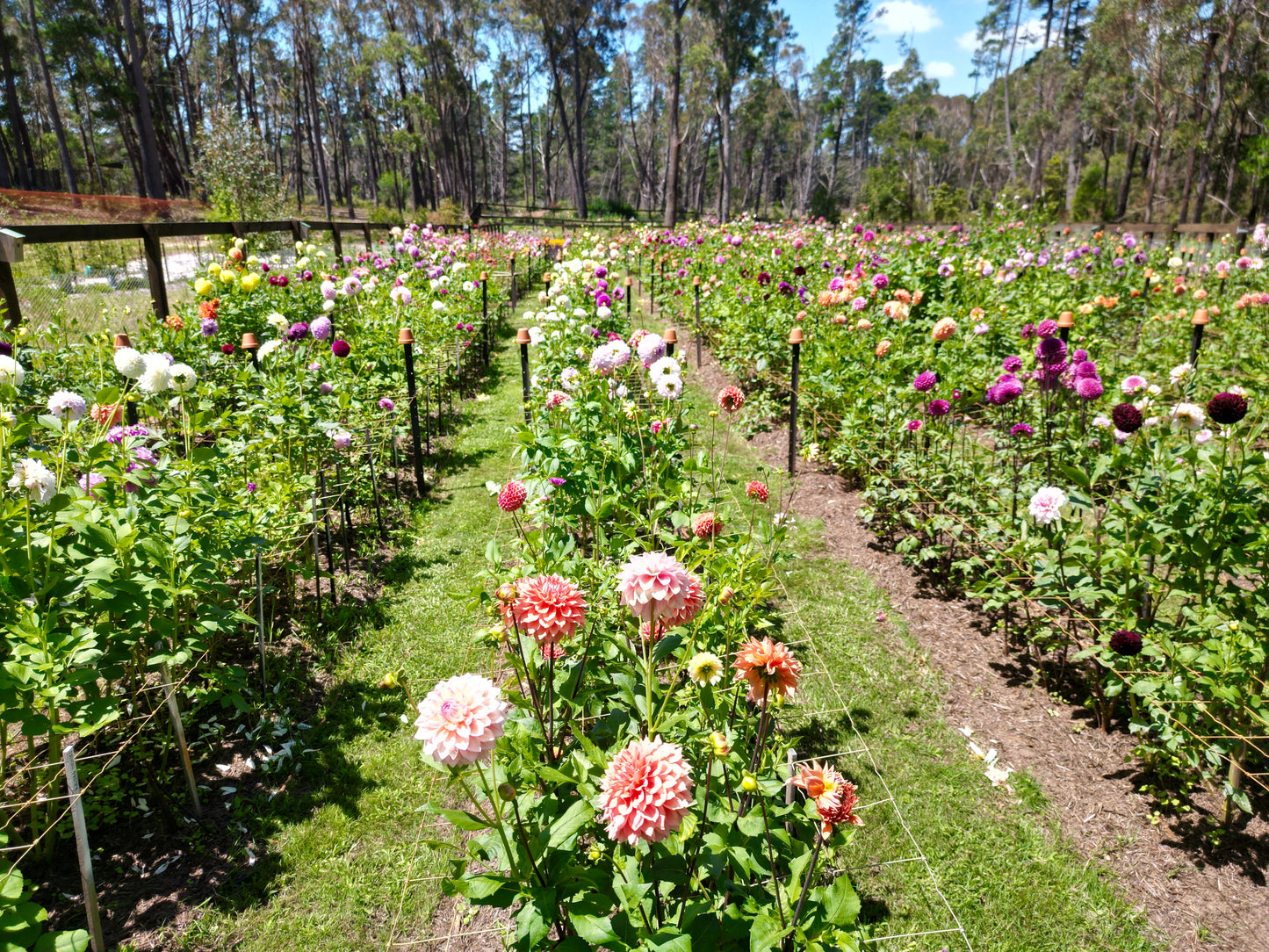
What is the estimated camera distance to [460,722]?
989mm

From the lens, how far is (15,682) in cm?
151

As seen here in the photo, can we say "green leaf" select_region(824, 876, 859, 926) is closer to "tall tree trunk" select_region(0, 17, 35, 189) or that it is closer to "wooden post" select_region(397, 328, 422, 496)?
"wooden post" select_region(397, 328, 422, 496)

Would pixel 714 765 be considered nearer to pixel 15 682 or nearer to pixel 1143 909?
pixel 1143 909

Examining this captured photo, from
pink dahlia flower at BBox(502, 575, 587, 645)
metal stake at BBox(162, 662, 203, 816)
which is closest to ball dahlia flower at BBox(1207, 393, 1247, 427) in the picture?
pink dahlia flower at BBox(502, 575, 587, 645)

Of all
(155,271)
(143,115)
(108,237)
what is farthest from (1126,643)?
(143,115)

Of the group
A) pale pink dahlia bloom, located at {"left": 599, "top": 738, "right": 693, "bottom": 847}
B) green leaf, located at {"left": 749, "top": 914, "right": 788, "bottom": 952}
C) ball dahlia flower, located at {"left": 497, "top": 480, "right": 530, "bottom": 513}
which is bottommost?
green leaf, located at {"left": 749, "top": 914, "right": 788, "bottom": 952}

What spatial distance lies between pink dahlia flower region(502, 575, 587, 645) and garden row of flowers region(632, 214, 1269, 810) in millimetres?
1688

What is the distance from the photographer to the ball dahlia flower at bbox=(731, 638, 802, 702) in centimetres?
110

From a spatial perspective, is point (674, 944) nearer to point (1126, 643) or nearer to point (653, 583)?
point (653, 583)

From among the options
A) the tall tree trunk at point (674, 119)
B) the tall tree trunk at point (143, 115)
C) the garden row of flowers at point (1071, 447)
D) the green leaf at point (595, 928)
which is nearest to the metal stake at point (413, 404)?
the garden row of flowers at point (1071, 447)

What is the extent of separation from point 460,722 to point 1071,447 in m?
2.91

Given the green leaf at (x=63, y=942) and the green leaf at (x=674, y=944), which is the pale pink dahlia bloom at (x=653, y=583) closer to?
the green leaf at (x=674, y=944)

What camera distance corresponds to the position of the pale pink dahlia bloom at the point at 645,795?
37.9 inches

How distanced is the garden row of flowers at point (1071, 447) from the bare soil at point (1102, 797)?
104 mm
